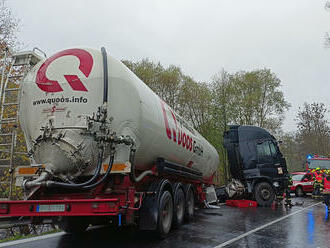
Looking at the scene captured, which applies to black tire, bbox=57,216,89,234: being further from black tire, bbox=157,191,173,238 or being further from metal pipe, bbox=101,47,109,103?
metal pipe, bbox=101,47,109,103

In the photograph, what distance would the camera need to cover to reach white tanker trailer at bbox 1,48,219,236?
504cm

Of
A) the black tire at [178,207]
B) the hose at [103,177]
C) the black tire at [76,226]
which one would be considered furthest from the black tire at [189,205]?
the hose at [103,177]

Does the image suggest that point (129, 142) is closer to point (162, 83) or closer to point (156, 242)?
point (156, 242)

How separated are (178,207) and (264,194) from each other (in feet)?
23.0

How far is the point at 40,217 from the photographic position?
5086 mm

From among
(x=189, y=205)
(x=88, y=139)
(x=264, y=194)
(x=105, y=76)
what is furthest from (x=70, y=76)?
(x=264, y=194)

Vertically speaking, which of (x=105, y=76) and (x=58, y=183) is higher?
(x=105, y=76)

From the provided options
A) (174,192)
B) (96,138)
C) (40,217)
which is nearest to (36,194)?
(40,217)

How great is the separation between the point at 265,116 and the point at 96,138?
30.4m

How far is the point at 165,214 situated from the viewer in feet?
21.6

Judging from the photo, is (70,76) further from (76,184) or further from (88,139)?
(76,184)

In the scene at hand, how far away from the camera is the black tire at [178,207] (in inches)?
284

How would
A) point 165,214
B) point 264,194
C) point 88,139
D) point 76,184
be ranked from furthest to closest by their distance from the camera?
1. point 264,194
2. point 165,214
3. point 88,139
4. point 76,184

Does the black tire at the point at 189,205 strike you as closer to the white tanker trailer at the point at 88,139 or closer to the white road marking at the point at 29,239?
the white tanker trailer at the point at 88,139
